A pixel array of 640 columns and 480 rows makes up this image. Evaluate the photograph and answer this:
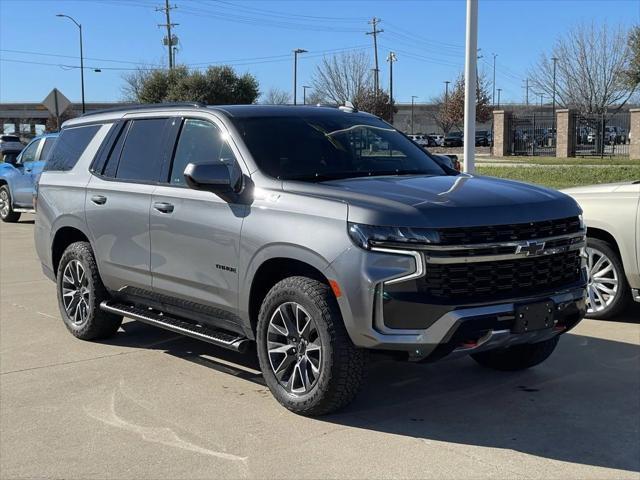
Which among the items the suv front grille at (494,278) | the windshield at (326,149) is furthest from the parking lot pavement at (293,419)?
the windshield at (326,149)

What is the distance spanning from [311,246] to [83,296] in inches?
119

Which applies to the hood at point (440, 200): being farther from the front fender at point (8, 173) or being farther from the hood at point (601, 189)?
the front fender at point (8, 173)

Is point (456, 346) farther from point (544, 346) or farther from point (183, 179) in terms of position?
point (183, 179)

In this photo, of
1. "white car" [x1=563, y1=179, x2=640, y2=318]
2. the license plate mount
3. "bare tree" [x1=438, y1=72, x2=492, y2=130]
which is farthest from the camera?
"bare tree" [x1=438, y1=72, x2=492, y2=130]

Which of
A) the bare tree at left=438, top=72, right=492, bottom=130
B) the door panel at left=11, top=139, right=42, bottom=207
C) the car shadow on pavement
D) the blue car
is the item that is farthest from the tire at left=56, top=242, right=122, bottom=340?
the bare tree at left=438, top=72, right=492, bottom=130

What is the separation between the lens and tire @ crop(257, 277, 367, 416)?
4.31 meters

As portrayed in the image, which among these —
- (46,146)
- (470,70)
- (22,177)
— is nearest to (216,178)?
(470,70)

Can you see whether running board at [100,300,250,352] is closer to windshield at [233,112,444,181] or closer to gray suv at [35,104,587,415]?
gray suv at [35,104,587,415]

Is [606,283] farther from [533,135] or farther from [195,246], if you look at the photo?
[533,135]

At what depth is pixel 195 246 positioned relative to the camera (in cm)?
518

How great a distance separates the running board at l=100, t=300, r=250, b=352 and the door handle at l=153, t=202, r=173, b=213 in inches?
33.5

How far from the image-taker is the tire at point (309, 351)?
4.31 m

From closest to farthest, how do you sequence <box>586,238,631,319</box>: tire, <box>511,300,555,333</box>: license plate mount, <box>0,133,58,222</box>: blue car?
<box>511,300,555,333</box>: license plate mount → <box>586,238,631,319</box>: tire → <box>0,133,58,222</box>: blue car

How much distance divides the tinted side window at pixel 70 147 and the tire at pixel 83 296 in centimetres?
83
